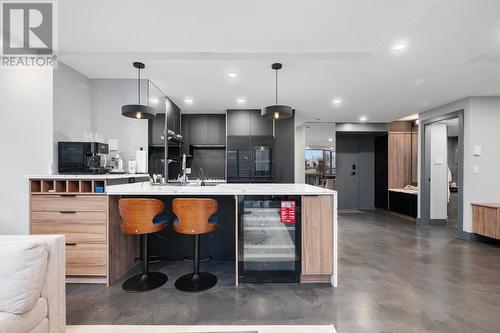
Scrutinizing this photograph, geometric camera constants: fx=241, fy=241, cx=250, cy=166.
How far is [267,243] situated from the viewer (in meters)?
2.69

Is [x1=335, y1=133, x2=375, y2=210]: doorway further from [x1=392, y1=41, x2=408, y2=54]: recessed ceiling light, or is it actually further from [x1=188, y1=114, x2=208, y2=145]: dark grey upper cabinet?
[x1=392, y1=41, x2=408, y2=54]: recessed ceiling light

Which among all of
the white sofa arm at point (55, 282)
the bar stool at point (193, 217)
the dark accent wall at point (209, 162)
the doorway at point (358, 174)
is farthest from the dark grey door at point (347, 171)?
the white sofa arm at point (55, 282)

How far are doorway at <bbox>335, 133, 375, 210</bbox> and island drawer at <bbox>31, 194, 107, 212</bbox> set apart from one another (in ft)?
22.3

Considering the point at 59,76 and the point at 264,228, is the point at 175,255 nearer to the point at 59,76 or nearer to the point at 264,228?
the point at 264,228

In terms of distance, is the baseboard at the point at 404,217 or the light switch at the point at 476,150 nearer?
the light switch at the point at 476,150

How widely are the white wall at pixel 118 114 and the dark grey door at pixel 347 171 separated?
6.06 meters

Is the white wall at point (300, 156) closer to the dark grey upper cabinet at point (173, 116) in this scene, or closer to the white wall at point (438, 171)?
the white wall at point (438, 171)

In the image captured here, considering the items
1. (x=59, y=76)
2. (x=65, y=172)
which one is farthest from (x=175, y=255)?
(x=59, y=76)

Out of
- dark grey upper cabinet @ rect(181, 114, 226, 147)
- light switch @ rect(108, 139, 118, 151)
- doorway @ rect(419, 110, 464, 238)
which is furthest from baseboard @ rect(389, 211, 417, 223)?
light switch @ rect(108, 139, 118, 151)

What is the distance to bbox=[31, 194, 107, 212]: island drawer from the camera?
2523mm

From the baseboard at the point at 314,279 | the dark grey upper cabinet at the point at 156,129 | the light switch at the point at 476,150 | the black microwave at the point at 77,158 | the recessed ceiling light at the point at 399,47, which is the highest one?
the recessed ceiling light at the point at 399,47

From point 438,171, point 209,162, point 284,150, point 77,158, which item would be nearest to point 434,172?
point 438,171

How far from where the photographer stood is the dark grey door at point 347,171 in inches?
304

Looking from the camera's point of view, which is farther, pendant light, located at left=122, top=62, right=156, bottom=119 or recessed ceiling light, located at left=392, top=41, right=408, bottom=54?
pendant light, located at left=122, top=62, right=156, bottom=119
